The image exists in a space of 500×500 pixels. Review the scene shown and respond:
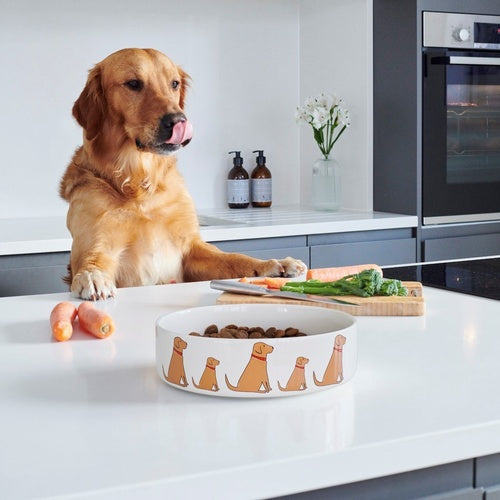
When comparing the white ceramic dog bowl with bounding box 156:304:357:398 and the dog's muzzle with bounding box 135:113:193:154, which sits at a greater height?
the dog's muzzle with bounding box 135:113:193:154

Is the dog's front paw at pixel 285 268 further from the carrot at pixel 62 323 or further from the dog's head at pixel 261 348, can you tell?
the dog's head at pixel 261 348

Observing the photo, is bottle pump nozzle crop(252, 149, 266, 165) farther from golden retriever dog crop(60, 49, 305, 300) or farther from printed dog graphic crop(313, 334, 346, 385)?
printed dog graphic crop(313, 334, 346, 385)

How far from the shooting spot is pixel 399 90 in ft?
10.2

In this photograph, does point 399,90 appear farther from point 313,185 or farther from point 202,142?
point 202,142

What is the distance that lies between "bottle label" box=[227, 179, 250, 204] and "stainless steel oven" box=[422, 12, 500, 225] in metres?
0.72

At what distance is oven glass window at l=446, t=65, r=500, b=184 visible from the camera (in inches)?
123

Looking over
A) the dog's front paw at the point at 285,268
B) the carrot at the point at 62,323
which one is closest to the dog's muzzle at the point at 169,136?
the dog's front paw at the point at 285,268

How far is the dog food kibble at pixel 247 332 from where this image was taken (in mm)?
866

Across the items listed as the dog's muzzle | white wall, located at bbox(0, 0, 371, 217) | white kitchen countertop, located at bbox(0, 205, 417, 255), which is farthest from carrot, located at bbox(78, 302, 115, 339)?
white wall, located at bbox(0, 0, 371, 217)

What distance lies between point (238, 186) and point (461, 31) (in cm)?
102

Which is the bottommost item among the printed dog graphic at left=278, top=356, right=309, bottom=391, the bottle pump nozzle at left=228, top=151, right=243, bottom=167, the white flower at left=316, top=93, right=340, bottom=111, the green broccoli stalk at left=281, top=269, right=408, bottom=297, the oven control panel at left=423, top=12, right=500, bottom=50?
the printed dog graphic at left=278, top=356, right=309, bottom=391

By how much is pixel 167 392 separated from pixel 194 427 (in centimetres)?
11

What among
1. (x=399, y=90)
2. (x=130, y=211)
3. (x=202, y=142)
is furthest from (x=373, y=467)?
(x=202, y=142)

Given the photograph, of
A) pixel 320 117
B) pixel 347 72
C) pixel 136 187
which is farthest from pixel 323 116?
pixel 136 187
